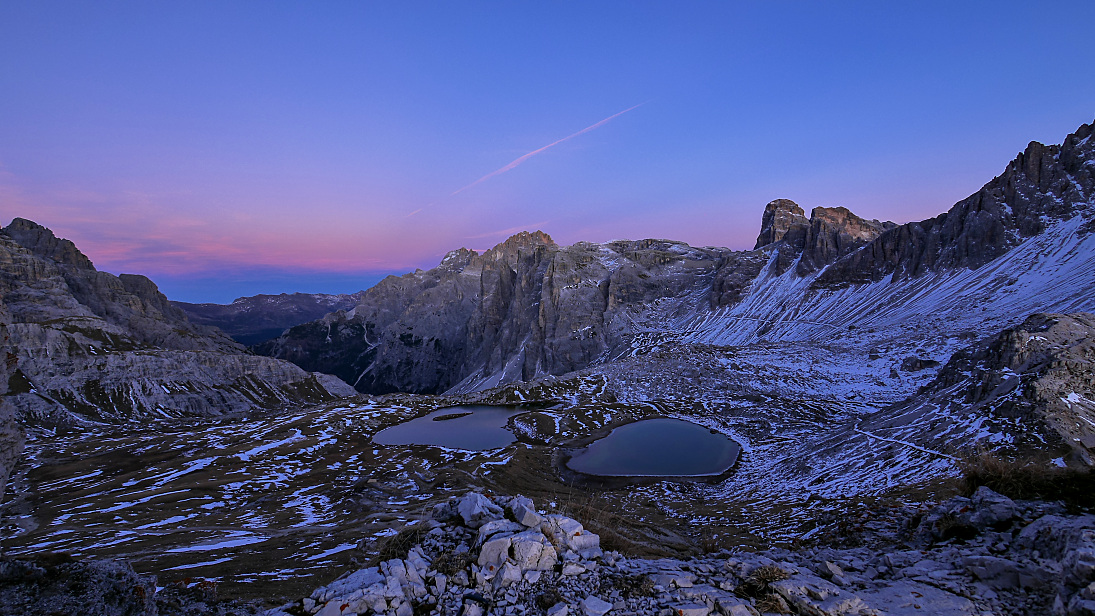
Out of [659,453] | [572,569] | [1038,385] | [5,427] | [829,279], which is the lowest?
[659,453]

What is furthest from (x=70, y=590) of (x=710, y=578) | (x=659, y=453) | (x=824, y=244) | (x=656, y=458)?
(x=824, y=244)

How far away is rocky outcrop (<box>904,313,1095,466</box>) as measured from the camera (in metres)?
25.3

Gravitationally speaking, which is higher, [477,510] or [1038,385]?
[477,510]

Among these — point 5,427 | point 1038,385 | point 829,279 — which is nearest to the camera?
point 5,427

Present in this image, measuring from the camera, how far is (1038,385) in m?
28.1

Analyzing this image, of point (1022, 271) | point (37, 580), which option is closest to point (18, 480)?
point (37, 580)

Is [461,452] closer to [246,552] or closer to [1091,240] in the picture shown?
[246,552]

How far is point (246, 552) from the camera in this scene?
65.1ft

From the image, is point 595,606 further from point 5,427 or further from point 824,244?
point 824,244

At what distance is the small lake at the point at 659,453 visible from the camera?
4422cm

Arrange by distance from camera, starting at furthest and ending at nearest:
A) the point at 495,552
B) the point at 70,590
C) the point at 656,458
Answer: the point at 656,458
the point at 70,590
the point at 495,552

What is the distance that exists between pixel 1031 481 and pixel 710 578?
913cm

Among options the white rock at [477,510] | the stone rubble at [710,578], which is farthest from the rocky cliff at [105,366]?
the stone rubble at [710,578]

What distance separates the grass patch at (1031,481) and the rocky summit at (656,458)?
76 millimetres
